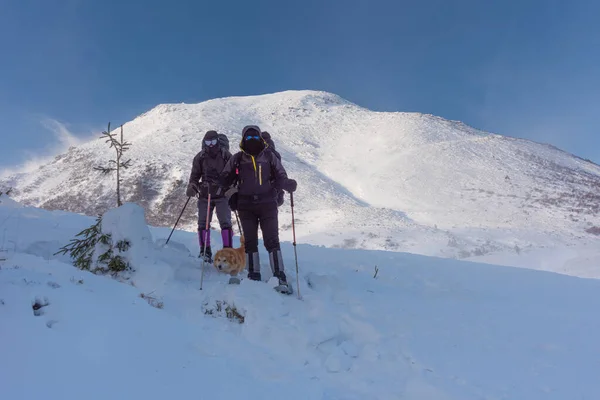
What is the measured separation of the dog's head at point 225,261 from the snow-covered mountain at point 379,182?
15.3 m

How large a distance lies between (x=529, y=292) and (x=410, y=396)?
4623 millimetres

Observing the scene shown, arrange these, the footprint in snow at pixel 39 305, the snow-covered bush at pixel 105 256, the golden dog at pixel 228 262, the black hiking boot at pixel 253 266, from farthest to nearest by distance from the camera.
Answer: the golden dog at pixel 228 262 < the black hiking boot at pixel 253 266 < the snow-covered bush at pixel 105 256 < the footprint in snow at pixel 39 305

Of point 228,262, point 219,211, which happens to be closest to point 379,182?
point 219,211

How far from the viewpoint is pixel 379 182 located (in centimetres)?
3734

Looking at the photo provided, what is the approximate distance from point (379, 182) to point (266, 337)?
1380 inches

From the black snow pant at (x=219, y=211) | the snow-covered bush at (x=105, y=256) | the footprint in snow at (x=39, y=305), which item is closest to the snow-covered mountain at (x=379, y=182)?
the black snow pant at (x=219, y=211)

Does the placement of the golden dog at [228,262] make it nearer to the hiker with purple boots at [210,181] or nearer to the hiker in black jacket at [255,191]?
the hiker in black jacket at [255,191]

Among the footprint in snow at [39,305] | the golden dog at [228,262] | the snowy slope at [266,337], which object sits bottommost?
the snowy slope at [266,337]

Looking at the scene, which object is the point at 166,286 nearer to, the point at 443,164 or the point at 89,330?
the point at 89,330

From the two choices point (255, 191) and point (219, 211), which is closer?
point (255, 191)

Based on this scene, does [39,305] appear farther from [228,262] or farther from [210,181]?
[210,181]

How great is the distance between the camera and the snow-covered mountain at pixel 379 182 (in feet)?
77.3

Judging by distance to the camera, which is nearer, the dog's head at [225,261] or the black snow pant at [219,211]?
the dog's head at [225,261]

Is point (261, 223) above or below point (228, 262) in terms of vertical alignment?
above
